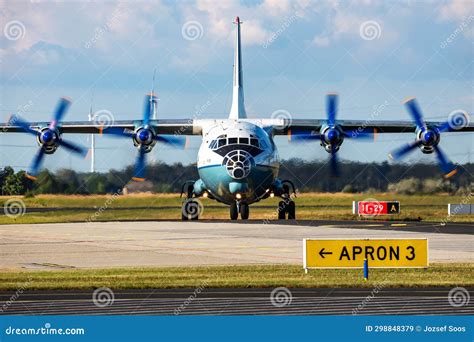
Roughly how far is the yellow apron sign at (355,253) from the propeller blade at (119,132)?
29102mm

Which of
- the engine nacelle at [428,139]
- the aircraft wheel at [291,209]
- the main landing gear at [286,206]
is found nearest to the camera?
the engine nacelle at [428,139]

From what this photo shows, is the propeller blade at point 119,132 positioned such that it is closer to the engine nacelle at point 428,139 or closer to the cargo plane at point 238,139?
the cargo plane at point 238,139

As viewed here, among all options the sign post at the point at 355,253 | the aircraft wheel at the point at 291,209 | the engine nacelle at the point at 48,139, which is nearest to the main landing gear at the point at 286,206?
the aircraft wheel at the point at 291,209

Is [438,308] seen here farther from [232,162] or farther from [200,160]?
[200,160]

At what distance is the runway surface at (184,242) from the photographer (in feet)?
95.4

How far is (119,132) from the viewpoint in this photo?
180ft

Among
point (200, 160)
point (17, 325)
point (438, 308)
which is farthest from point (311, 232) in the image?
point (17, 325)

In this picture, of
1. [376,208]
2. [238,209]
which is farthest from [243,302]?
[376,208]

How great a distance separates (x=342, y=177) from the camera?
185ft

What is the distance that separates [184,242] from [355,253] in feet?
42.2

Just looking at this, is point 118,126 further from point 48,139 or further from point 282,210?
point 282,210

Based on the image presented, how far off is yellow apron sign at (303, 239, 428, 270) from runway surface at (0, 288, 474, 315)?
2788mm

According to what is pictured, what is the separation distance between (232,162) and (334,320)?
98.2 feet

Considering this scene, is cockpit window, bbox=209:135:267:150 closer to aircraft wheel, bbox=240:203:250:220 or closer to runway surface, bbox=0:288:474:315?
aircraft wheel, bbox=240:203:250:220
